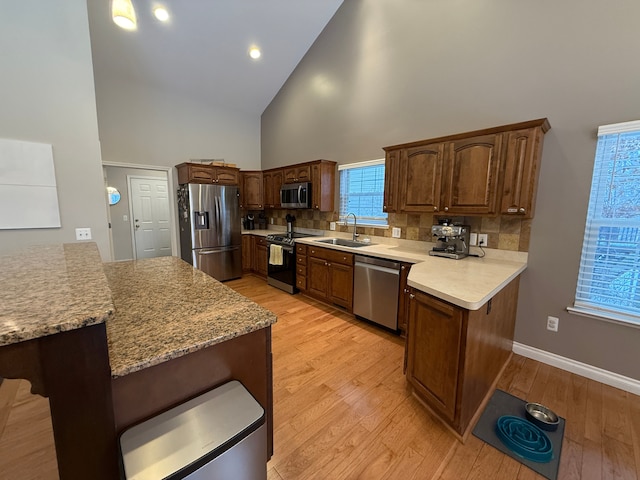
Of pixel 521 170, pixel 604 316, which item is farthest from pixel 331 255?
pixel 604 316

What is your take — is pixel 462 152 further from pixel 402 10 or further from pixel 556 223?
pixel 402 10

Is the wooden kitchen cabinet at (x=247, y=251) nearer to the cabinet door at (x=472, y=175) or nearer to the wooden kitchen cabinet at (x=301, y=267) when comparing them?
the wooden kitchen cabinet at (x=301, y=267)

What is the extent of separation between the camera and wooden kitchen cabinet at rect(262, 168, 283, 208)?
481 cm

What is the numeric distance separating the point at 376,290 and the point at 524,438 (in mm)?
1575

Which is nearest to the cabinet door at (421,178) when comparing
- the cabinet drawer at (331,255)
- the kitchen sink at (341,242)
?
the cabinet drawer at (331,255)

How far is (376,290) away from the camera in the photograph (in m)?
2.88

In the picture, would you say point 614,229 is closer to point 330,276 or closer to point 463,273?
point 463,273

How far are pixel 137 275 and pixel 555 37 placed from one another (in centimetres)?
360

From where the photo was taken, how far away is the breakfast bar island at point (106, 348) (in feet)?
2.05

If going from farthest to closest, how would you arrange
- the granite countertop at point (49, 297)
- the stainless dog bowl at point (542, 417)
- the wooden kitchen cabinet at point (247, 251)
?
the wooden kitchen cabinet at point (247, 251)
the stainless dog bowl at point (542, 417)
the granite countertop at point (49, 297)

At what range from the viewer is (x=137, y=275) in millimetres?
1624

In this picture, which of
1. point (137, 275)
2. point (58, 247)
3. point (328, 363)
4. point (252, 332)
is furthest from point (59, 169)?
point (328, 363)

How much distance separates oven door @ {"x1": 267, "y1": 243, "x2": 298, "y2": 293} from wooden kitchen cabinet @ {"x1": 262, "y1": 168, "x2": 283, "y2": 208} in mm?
991

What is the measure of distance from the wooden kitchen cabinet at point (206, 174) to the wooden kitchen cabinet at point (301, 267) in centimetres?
197
